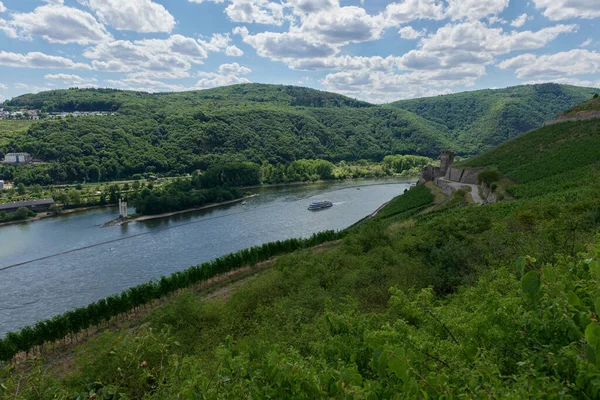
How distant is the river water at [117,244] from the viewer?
1286 inches

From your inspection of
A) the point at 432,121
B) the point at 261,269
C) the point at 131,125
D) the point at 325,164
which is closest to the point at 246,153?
the point at 325,164

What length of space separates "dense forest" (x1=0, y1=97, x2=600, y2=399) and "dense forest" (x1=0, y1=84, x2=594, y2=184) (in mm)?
74783

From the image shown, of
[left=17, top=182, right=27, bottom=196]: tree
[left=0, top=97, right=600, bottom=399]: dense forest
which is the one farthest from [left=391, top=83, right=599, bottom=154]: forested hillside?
[left=17, top=182, right=27, bottom=196]: tree

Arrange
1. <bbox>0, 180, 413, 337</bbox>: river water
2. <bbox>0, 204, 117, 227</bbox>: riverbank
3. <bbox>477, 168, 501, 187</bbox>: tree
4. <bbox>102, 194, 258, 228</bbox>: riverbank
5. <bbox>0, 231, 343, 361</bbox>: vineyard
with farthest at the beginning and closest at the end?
<bbox>0, 204, 117, 227</bbox>: riverbank → <bbox>102, 194, 258, 228</bbox>: riverbank → <bbox>477, 168, 501, 187</bbox>: tree → <bbox>0, 180, 413, 337</bbox>: river water → <bbox>0, 231, 343, 361</bbox>: vineyard

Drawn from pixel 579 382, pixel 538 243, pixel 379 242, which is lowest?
pixel 379 242

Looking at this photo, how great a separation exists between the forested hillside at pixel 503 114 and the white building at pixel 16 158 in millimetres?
142145

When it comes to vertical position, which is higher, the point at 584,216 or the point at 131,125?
the point at 131,125

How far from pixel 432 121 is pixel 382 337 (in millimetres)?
204264

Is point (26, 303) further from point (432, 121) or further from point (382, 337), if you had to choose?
point (432, 121)

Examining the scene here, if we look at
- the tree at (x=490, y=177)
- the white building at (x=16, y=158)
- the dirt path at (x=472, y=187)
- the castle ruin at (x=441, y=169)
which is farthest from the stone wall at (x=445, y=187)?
the white building at (x=16, y=158)

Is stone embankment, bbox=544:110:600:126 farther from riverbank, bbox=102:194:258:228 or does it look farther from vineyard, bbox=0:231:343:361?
→ riverbank, bbox=102:194:258:228

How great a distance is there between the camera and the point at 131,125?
117 metres

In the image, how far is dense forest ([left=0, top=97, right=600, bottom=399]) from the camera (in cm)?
324

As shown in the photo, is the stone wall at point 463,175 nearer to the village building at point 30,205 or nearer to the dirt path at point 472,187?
the dirt path at point 472,187
